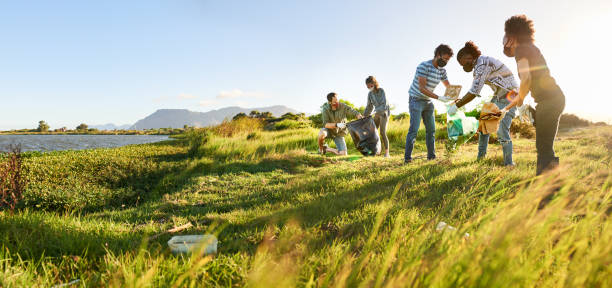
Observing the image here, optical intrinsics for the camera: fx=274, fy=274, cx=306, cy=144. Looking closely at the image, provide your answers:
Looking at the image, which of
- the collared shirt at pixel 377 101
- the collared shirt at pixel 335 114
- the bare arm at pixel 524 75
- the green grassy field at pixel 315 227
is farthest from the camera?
the collared shirt at pixel 335 114

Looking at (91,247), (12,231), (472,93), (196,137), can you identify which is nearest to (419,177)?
(472,93)

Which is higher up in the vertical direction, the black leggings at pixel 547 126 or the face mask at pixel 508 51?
the face mask at pixel 508 51

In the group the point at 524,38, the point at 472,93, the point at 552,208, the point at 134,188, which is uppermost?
the point at 524,38

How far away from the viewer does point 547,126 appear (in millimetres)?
2926

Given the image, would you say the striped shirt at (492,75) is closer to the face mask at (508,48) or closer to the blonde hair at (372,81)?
the face mask at (508,48)

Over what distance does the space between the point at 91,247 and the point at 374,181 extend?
3.04 metres

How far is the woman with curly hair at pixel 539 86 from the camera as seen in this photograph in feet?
9.44

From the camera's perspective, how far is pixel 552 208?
1036 mm

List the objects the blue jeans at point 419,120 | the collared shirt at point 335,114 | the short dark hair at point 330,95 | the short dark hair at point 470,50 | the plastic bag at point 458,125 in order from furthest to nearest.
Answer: the collared shirt at point 335,114
the short dark hair at point 330,95
the blue jeans at point 419,120
the plastic bag at point 458,125
the short dark hair at point 470,50

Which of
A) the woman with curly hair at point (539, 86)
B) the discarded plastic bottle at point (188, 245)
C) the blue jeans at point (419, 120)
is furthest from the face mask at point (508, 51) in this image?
the discarded plastic bottle at point (188, 245)

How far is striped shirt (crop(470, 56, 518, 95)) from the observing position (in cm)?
392

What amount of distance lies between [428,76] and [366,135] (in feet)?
6.86

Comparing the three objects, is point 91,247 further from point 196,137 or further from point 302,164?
point 196,137

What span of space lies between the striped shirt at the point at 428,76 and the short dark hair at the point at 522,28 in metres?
2.00
